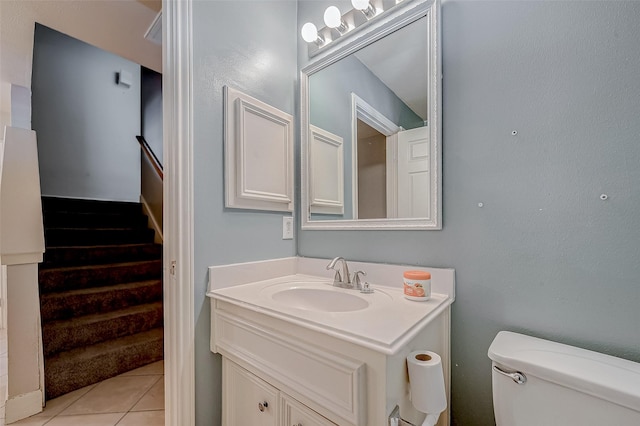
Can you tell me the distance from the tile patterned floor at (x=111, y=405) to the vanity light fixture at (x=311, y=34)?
2050mm

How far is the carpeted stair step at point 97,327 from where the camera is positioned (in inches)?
67.2

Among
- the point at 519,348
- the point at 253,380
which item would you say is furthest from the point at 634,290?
the point at 253,380

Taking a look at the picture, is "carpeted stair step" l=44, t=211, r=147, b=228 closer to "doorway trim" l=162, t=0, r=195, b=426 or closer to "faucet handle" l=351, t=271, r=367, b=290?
"doorway trim" l=162, t=0, r=195, b=426

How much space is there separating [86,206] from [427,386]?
3.79 metres

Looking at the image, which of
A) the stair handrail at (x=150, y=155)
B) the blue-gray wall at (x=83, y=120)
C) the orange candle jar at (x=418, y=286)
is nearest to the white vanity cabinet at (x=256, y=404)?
the orange candle jar at (x=418, y=286)

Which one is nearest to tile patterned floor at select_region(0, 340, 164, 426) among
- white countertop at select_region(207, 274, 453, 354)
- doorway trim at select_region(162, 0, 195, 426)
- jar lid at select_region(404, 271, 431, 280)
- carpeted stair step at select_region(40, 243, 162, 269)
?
doorway trim at select_region(162, 0, 195, 426)

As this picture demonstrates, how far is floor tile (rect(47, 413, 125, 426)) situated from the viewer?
1329mm

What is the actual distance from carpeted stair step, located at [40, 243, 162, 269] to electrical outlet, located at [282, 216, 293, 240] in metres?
2.04

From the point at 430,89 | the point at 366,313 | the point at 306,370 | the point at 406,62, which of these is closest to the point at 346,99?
the point at 406,62

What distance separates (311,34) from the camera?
→ 4.35 feet

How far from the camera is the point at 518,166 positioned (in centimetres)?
86

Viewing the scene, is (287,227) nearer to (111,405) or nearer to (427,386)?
(427,386)

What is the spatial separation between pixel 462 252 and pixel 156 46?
2.03 m

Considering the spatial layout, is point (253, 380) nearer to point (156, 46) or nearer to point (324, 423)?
point (324, 423)
